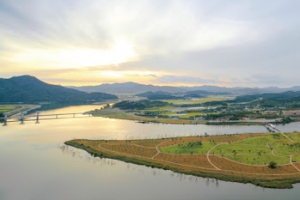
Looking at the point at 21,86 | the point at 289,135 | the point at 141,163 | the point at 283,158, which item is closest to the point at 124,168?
the point at 141,163

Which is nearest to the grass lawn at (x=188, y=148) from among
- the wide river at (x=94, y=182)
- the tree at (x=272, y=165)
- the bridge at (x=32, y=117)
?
the wide river at (x=94, y=182)

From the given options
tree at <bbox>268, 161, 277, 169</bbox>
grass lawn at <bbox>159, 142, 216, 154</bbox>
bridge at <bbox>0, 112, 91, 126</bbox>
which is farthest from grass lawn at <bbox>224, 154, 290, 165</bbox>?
bridge at <bbox>0, 112, 91, 126</bbox>

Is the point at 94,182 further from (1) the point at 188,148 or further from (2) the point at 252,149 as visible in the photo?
(2) the point at 252,149

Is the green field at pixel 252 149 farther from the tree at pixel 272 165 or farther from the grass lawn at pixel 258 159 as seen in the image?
the tree at pixel 272 165

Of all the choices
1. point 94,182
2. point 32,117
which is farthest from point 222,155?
point 32,117

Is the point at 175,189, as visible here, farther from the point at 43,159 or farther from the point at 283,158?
the point at 43,159
